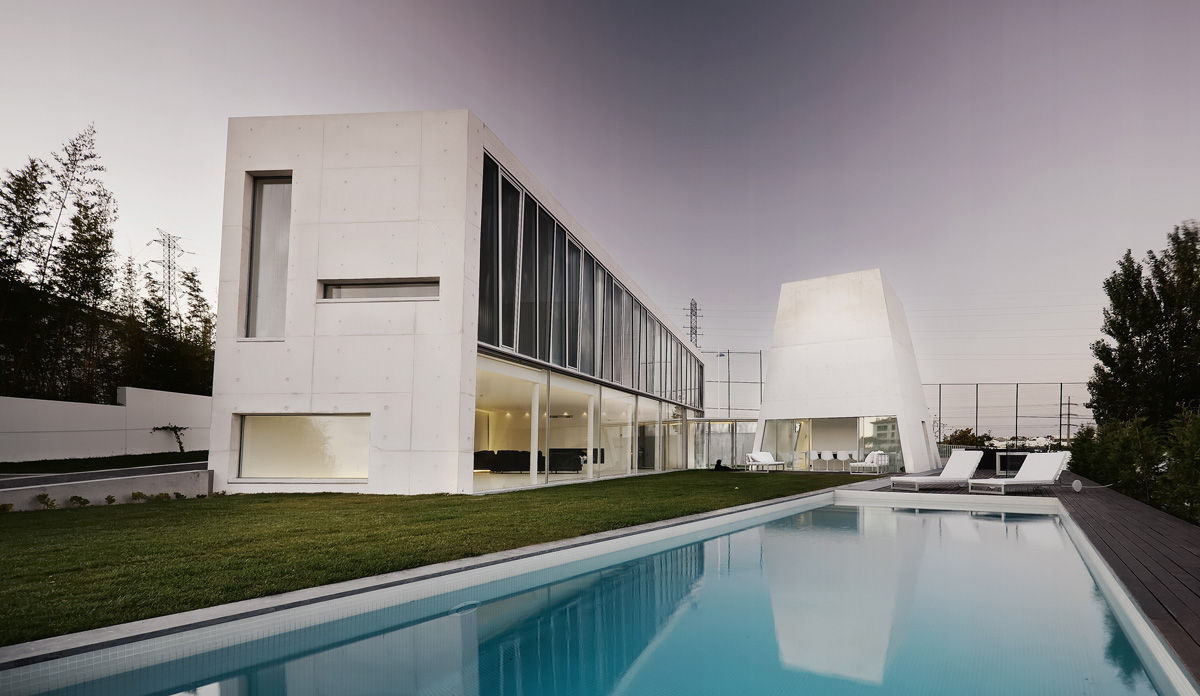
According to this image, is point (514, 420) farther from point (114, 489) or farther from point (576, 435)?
point (114, 489)

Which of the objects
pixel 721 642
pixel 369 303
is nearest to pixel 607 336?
pixel 369 303

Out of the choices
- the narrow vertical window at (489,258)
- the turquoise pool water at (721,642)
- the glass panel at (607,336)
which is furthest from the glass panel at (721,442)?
the turquoise pool water at (721,642)

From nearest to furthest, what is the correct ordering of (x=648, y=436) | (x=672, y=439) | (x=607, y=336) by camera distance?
(x=607, y=336) → (x=648, y=436) → (x=672, y=439)

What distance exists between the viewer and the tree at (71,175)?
12398mm

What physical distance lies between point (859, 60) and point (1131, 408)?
14.9m

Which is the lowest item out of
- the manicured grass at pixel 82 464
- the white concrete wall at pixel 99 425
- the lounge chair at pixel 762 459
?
the lounge chair at pixel 762 459

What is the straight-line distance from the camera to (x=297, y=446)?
37.6 ft

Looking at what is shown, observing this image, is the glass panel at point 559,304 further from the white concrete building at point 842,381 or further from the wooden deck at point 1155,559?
the white concrete building at point 842,381

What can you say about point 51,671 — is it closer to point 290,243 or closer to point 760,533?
point 760,533

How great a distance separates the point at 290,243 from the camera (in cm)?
1158

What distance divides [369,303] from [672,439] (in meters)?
16.4

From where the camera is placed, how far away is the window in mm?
11602

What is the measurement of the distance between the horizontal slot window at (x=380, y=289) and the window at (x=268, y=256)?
861 mm

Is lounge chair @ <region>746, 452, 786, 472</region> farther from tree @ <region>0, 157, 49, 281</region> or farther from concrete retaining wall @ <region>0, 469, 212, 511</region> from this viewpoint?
tree @ <region>0, 157, 49, 281</region>
